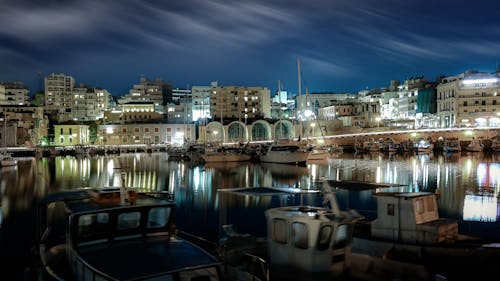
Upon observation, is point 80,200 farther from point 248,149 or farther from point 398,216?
point 248,149

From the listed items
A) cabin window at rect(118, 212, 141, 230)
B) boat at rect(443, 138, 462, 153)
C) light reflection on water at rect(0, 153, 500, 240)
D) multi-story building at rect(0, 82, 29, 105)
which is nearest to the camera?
cabin window at rect(118, 212, 141, 230)

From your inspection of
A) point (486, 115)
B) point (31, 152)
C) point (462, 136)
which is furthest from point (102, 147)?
point (486, 115)

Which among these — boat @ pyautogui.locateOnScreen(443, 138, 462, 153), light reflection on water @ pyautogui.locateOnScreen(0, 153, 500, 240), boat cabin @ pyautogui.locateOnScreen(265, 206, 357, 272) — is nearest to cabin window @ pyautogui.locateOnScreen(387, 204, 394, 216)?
boat cabin @ pyautogui.locateOnScreen(265, 206, 357, 272)

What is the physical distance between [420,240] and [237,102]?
4451 inches

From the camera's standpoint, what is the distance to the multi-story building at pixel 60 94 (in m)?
140

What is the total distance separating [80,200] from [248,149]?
2625 inches

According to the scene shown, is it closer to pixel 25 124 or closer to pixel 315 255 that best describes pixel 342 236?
pixel 315 255

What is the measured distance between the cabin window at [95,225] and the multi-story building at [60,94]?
135432mm

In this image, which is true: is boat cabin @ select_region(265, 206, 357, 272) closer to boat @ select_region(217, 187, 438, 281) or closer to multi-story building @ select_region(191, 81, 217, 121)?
boat @ select_region(217, 187, 438, 281)

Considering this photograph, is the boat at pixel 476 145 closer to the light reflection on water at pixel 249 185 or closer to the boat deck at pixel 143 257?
the light reflection on water at pixel 249 185

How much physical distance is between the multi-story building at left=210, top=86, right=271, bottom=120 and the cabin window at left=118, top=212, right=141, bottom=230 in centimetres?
11103

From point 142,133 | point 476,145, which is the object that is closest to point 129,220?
point 476,145

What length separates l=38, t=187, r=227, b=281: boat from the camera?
7906 mm

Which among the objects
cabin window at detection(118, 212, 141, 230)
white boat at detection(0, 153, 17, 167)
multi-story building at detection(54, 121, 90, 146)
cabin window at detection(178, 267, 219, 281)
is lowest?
white boat at detection(0, 153, 17, 167)
